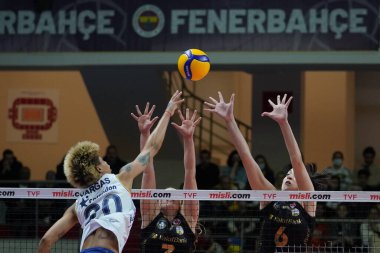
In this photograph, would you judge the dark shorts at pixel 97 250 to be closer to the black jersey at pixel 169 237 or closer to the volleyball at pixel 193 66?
the black jersey at pixel 169 237

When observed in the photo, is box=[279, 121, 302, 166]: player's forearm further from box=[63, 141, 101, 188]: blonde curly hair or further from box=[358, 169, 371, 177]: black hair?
box=[358, 169, 371, 177]: black hair

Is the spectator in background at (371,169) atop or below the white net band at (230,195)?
atop

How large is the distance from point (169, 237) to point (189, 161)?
0.81 m

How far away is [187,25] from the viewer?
16.3 metres

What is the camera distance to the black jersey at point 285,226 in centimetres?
927

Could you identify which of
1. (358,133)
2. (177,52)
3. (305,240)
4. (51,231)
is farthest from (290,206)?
(358,133)

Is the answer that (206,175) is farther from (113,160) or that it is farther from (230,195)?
(230,195)

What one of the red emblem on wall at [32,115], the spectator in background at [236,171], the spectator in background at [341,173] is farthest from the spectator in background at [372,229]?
the red emblem on wall at [32,115]

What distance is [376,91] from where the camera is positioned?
2144cm

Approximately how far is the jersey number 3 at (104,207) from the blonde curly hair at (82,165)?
19cm

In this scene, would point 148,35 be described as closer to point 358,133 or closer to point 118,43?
point 118,43

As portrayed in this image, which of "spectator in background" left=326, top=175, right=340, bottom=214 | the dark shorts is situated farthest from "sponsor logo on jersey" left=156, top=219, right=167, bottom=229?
"spectator in background" left=326, top=175, right=340, bottom=214

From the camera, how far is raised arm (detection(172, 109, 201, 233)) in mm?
9367

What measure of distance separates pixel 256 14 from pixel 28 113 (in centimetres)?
853
